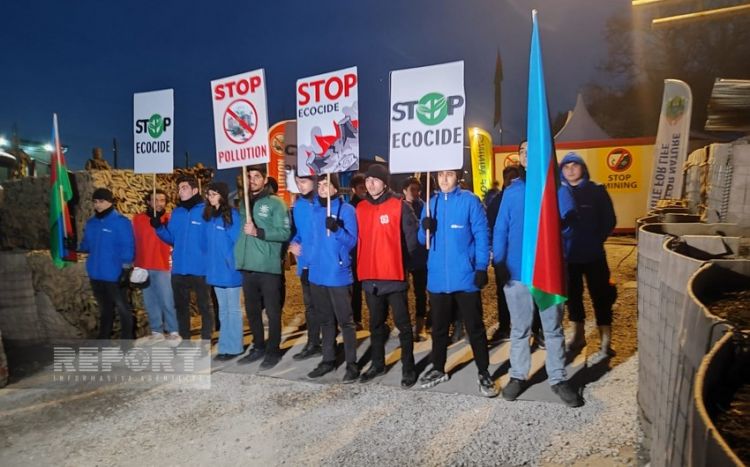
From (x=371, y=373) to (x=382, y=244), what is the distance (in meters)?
1.28

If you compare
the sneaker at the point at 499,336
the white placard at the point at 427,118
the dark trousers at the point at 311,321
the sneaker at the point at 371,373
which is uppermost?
the white placard at the point at 427,118

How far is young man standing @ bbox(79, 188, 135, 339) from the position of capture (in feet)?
20.5

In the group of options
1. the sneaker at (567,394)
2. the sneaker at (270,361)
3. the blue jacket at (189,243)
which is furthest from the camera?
the blue jacket at (189,243)

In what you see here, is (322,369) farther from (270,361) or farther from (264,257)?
(264,257)

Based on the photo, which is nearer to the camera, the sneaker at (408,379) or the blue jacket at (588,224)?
the sneaker at (408,379)

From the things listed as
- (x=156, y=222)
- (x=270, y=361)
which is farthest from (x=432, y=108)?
(x=156, y=222)

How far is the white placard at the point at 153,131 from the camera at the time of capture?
20.5 feet

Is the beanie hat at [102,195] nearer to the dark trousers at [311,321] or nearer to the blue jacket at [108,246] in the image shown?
the blue jacket at [108,246]

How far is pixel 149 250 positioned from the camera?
6543mm

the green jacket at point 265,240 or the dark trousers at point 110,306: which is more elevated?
the green jacket at point 265,240

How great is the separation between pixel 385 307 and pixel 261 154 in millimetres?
2180

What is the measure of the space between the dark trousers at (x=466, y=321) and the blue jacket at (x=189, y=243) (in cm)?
295

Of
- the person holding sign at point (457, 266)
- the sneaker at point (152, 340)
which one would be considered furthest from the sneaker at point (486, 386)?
the sneaker at point (152, 340)

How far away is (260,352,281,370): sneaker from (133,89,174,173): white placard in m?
2.60
